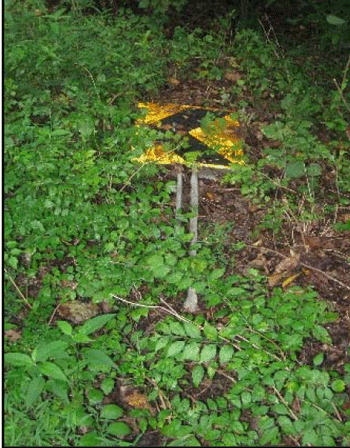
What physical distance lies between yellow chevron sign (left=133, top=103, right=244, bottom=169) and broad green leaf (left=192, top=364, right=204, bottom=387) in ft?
5.01

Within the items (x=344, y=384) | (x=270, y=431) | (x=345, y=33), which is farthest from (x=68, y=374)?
(x=345, y=33)

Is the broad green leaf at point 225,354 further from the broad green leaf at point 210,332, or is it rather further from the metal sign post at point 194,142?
the metal sign post at point 194,142

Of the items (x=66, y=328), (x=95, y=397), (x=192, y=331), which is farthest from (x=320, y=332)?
(x=66, y=328)

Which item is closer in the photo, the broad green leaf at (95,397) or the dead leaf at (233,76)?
the broad green leaf at (95,397)

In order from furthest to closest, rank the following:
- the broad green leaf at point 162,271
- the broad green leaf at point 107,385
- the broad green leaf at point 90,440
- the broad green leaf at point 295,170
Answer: the broad green leaf at point 295,170 → the broad green leaf at point 162,271 → the broad green leaf at point 107,385 → the broad green leaf at point 90,440

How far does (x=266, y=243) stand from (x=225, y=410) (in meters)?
1.25

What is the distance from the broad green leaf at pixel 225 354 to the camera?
281 centimetres

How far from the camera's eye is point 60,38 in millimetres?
4500

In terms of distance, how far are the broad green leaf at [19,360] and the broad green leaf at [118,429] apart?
0.46m

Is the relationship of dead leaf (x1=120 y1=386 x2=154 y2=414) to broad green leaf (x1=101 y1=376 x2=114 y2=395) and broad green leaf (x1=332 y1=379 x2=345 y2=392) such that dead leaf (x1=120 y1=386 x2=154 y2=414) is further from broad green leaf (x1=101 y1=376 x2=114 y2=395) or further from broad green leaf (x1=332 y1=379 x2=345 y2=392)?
broad green leaf (x1=332 y1=379 x2=345 y2=392)

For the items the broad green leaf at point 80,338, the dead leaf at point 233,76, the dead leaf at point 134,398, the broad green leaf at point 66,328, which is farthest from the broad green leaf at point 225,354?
the dead leaf at point 233,76

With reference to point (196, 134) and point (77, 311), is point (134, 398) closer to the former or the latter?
point (77, 311)

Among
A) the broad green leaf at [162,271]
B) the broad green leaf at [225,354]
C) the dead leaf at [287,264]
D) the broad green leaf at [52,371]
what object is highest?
the broad green leaf at [162,271]

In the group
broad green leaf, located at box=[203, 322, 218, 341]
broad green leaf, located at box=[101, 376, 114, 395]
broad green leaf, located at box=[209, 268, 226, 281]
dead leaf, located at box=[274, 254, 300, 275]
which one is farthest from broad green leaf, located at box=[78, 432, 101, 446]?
dead leaf, located at box=[274, 254, 300, 275]
